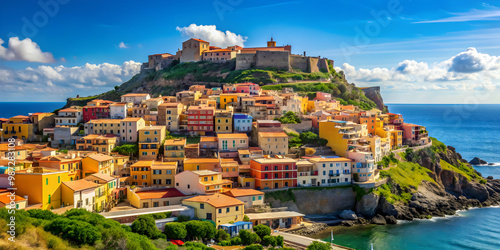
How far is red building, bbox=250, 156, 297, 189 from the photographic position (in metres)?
40.5

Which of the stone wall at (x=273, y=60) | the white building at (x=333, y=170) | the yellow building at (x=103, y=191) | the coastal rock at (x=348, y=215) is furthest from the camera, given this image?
the stone wall at (x=273, y=60)

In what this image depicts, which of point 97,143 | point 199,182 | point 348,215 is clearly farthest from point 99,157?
point 348,215

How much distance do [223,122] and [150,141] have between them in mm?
9693

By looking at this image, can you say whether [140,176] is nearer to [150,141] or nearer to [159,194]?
[159,194]

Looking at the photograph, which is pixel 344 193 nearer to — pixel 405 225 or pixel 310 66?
pixel 405 225

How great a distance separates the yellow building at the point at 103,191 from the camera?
3390cm

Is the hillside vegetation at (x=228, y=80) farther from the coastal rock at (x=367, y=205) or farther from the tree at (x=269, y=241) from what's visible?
the tree at (x=269, y=241)

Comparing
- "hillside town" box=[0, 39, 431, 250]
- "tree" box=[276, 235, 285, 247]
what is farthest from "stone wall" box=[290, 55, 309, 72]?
"tree" box=[276, 235, 285, 247]

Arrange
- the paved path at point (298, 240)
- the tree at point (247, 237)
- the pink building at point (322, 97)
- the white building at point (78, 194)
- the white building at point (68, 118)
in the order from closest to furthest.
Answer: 1. the tree at point (247, 237)
2. the paved path at point (298, 240)
3. the white building at point (78, 194)
4. the white building at point (68, 118)
5. the pink building at point (322, 97)

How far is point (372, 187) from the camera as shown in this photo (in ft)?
143

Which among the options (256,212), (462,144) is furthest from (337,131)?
(462,144)

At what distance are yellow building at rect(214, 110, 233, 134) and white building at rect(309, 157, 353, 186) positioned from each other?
12232 mm

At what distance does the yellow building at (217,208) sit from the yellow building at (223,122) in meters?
17.5

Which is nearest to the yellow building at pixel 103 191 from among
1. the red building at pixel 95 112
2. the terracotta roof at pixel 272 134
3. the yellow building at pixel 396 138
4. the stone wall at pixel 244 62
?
the terracotta roof at pixel 272 134
